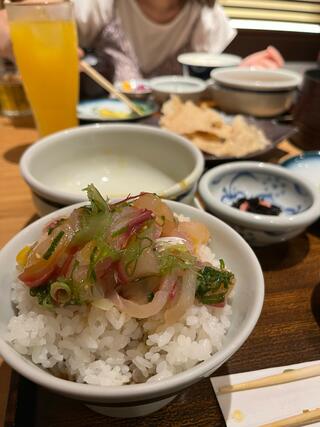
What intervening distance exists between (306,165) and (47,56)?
4.05 ft

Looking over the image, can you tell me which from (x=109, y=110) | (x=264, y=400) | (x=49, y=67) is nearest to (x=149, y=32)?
(x=109, y=110)

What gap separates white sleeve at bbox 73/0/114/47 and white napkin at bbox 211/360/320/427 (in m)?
3.14

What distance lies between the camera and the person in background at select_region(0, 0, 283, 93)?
11.1ft

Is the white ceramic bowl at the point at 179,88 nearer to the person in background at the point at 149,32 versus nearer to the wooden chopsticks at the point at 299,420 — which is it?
the person in background at the point at 149,32

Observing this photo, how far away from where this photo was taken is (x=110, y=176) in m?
1.49

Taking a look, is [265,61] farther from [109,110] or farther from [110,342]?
[110,342]

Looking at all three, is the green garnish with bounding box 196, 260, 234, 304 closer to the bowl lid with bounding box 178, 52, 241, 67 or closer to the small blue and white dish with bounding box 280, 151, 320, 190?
the small blue and white dish with bounding box 280, 151, 320, 190

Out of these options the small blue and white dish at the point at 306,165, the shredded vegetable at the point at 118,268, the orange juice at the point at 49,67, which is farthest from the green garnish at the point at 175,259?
the orange juice at the point at 49,67

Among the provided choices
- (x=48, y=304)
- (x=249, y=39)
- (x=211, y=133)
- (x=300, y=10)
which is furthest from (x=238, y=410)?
(x=300, y=10)

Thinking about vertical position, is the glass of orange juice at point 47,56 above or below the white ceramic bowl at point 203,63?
above

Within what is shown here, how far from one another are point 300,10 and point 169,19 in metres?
2.79

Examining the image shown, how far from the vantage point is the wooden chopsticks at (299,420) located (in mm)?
797

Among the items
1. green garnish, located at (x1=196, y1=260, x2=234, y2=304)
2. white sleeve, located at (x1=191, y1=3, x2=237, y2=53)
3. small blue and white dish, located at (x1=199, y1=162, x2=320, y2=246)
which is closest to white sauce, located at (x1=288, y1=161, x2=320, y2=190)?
small blue and white dish, located at (x1=199, y1=162, x2=320, y2=246)

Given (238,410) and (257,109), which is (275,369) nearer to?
(238,410)
